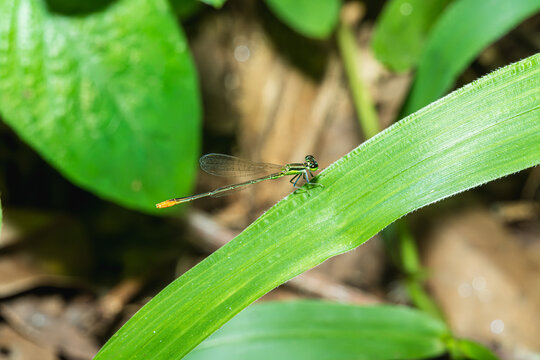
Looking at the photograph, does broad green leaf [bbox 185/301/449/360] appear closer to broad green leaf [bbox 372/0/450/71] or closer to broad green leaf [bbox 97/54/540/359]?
broad green leaf [bbox 97/54/540/359]

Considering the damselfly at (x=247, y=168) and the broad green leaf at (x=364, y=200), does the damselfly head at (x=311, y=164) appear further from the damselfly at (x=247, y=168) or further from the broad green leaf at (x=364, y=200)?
the broad green leaf at (x=364, y=200)

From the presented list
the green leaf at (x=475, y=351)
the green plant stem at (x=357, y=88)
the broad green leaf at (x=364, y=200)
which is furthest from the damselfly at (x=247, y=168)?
the green leaf at (x=475, y=351)

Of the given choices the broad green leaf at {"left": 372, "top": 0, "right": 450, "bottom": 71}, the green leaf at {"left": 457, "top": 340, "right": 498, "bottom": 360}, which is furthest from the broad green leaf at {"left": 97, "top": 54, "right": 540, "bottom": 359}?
the broad green leaf at {"left": 372, "top": 0, "right": 450, "bottom": 71}

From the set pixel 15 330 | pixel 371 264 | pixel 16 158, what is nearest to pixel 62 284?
pixel 15 330

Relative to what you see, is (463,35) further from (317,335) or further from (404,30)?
(317,335)

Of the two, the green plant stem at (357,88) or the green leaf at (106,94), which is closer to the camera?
the green leaf at (106,94)

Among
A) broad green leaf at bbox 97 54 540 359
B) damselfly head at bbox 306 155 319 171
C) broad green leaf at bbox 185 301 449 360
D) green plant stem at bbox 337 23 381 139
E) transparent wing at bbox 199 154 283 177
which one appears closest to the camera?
broad green leaf at bbox 97 54 540 359
